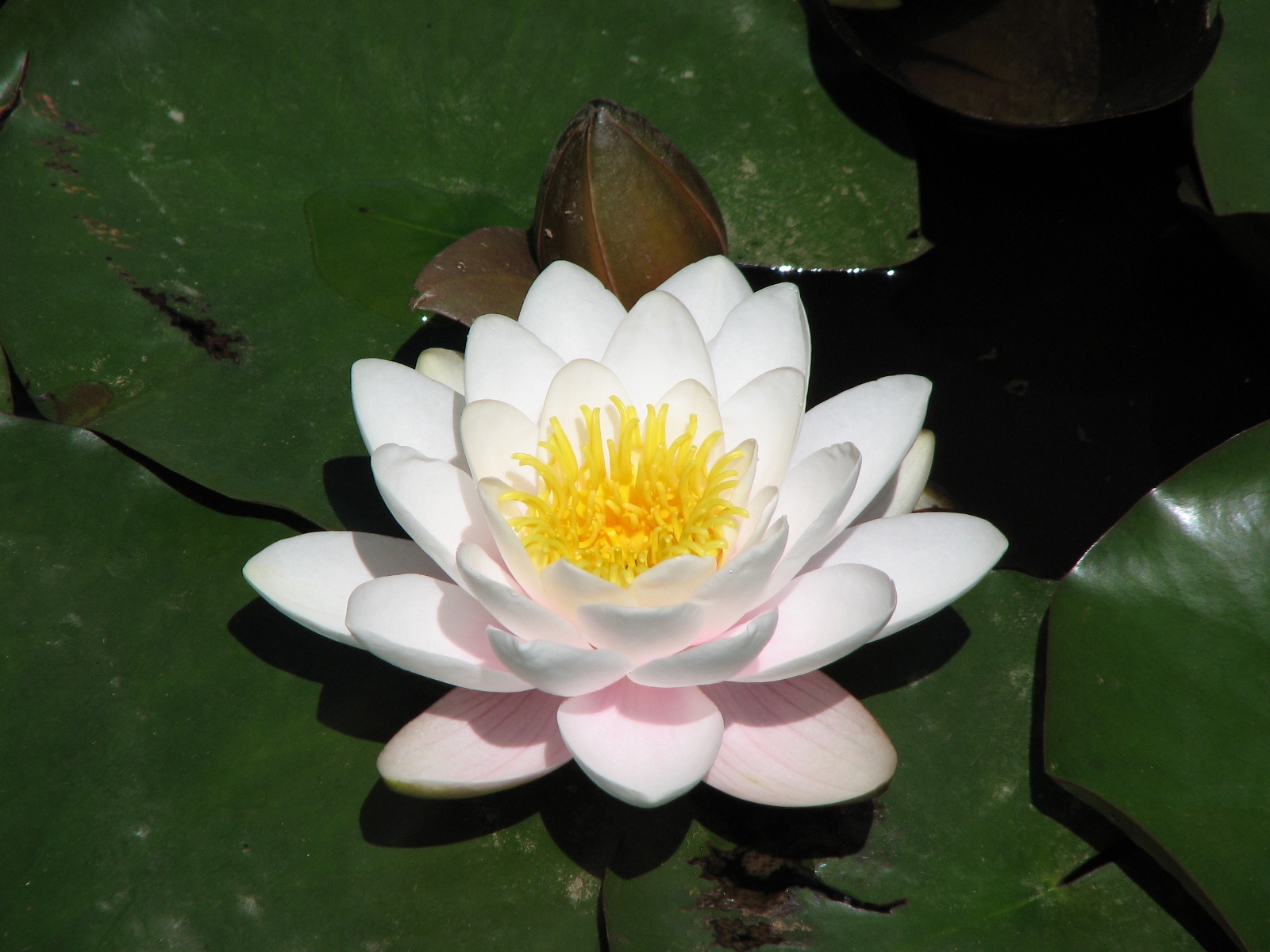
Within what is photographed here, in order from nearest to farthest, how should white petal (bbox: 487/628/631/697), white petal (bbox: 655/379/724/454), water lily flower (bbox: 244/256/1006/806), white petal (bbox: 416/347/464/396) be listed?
white petal (bbox: 487/628/631/697) < water lily flower (bbox: 244/256/1006/806) < white petal (bbox: 655/379/724/454) < white petal (bbox: 416/347/464/396)

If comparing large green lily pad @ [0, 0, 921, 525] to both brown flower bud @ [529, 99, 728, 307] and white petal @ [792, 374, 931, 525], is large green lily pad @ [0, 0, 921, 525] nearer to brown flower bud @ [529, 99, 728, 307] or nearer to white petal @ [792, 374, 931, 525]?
brown flower bud @ [529, 99, 728, 307]

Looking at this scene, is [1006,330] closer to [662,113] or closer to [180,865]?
[662,113]

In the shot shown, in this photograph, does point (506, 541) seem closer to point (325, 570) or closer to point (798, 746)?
point (325, 570)

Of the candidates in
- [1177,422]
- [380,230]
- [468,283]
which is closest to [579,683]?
[468,283]

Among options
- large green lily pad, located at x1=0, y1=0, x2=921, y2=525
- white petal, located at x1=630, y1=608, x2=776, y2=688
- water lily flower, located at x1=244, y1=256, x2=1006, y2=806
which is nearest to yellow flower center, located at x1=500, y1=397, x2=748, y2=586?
water lily flower, located at x1=244, y1=256, x2=1006, y2=806

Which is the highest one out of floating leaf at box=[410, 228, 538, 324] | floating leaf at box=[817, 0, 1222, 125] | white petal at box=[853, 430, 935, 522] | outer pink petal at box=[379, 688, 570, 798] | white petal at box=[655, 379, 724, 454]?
floating leaf at box=[817, 0, 1222, 125]

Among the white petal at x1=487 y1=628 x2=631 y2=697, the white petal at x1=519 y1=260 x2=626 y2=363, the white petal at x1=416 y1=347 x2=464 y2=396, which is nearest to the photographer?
the white petal at x1=487 y1=628 x2=631 y2=697

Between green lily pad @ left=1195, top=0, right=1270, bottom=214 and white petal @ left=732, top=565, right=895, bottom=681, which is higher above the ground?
green lily pad @ left=1195, top=0, right=1270, bottom=214
